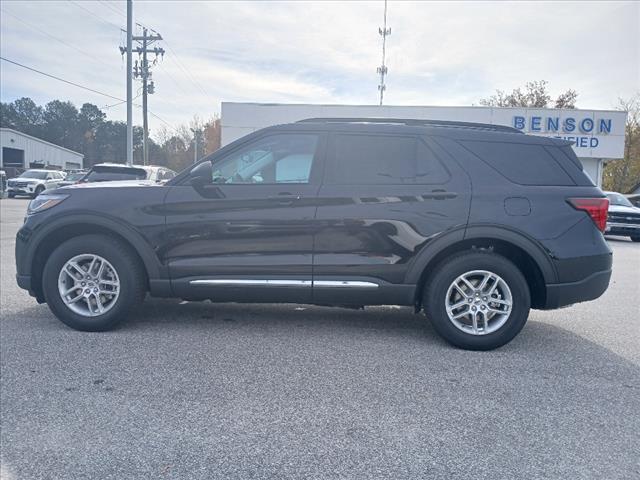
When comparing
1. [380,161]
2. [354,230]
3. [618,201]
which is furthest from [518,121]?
[354,230]

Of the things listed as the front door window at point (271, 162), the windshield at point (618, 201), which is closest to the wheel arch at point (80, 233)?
the front door window at point (271, 162)

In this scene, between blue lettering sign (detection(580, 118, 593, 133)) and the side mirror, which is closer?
the side mirror

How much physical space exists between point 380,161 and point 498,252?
4.50ft

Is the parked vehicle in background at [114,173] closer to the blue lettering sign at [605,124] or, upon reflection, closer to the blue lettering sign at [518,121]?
the blue lettering sign at [518,121]

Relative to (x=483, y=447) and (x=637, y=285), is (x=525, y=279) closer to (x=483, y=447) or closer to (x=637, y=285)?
(x=483, y=447)

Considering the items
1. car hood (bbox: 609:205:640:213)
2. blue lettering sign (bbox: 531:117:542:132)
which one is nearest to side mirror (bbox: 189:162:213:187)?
car hood (bbox: 609:205:640:213)

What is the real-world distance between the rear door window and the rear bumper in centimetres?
136

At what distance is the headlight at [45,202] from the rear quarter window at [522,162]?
3805 millimetres

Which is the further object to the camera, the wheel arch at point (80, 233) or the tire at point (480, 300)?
the wheel arch at point (80, 233)

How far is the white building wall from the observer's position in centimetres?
5175

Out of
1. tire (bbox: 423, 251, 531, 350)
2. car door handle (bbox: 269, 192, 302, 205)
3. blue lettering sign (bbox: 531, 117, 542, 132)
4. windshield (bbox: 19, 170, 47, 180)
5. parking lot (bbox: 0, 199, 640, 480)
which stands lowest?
parking lot (bbox: 0, 199, 640, 480)

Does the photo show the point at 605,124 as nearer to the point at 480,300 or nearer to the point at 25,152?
the point at 480,300

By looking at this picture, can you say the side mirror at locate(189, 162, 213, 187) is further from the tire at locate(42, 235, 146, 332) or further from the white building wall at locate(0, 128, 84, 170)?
the white building wall at locate(0, 128, 84, 170)

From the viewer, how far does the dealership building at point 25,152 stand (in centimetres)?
5159
